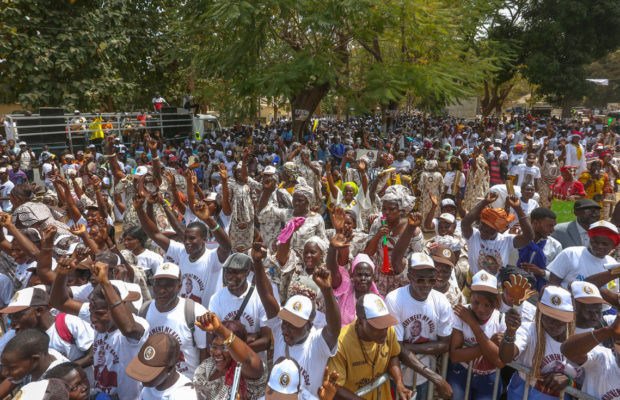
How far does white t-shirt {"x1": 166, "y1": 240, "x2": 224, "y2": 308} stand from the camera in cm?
416

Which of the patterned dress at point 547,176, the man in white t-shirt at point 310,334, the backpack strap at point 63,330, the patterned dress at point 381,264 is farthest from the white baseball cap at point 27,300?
the patterned dress at point 547,176

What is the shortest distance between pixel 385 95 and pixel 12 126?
1321 centimetres

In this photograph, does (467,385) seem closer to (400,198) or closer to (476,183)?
(400,198)

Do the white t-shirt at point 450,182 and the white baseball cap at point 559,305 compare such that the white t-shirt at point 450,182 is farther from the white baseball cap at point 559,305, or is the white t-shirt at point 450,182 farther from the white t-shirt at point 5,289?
the white t-shirt at point 5,289

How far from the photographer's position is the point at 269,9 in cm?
1359

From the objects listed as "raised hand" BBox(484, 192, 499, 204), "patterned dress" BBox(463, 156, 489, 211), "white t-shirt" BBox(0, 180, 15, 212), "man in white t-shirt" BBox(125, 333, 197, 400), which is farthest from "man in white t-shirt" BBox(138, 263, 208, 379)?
"patterned dress" BBox(463, 156, 489, 211)

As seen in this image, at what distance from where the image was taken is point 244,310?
3.35 metres

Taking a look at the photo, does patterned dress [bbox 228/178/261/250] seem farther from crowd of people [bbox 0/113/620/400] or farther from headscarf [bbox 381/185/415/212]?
headscarf [bbox 381/185/415/212]

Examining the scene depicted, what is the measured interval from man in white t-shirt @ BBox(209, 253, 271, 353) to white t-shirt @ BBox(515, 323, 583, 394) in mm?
1909

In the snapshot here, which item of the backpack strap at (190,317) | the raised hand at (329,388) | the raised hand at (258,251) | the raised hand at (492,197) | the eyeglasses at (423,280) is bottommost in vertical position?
the raised hand at (329,388)

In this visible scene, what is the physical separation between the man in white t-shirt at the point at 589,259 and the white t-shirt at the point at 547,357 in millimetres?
1387

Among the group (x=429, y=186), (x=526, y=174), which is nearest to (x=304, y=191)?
(x=429, y=186)

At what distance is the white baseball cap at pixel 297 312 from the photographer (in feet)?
9.00

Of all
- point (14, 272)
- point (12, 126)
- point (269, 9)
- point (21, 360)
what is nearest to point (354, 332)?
point (21, 360)
